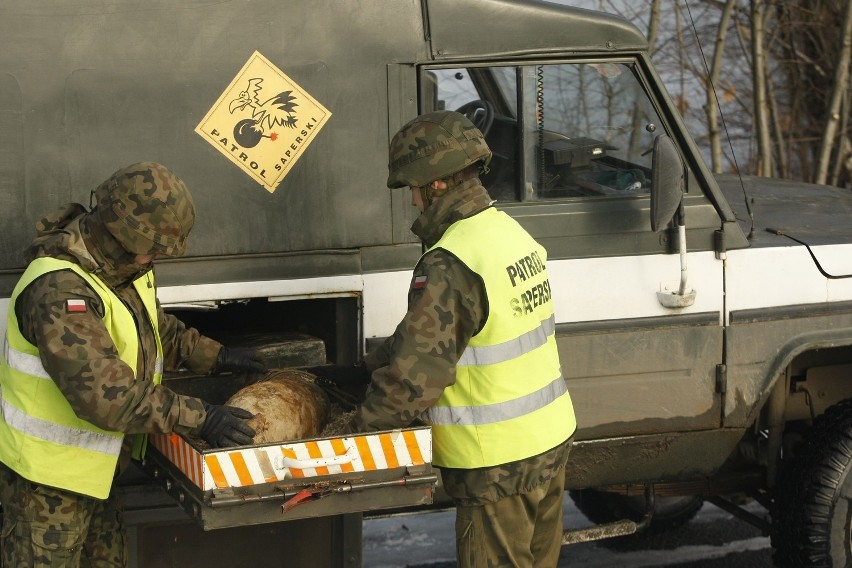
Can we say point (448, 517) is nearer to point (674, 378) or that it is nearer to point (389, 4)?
point (674, 378)

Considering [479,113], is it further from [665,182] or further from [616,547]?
[616,547]

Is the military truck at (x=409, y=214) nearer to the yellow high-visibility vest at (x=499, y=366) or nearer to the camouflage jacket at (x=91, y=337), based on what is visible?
the yellow high-visibility vest at (x=499, y=366)

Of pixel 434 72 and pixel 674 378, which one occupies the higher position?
pixel 434 72

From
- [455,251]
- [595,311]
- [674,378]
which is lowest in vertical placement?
[674,378]

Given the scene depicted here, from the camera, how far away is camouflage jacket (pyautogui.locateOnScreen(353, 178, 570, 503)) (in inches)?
130

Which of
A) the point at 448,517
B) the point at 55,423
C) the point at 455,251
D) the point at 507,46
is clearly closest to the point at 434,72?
the point at 507,46

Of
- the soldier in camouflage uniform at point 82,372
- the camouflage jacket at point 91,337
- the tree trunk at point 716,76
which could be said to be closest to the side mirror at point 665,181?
the soldier in camouflage uniform at point 82,372

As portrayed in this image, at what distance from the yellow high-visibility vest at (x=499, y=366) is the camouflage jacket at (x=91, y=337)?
76 centimetres

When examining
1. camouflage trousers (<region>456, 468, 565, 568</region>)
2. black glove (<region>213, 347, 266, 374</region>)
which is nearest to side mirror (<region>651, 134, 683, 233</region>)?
camouflage trousers (<region>456, 468, 565, 568</region>)

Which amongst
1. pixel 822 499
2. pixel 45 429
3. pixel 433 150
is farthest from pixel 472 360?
pixel 822 499

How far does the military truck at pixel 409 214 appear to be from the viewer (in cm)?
368

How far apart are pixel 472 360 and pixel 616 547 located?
2.64 m

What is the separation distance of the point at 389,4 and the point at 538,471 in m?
1.61

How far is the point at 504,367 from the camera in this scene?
343 cm
